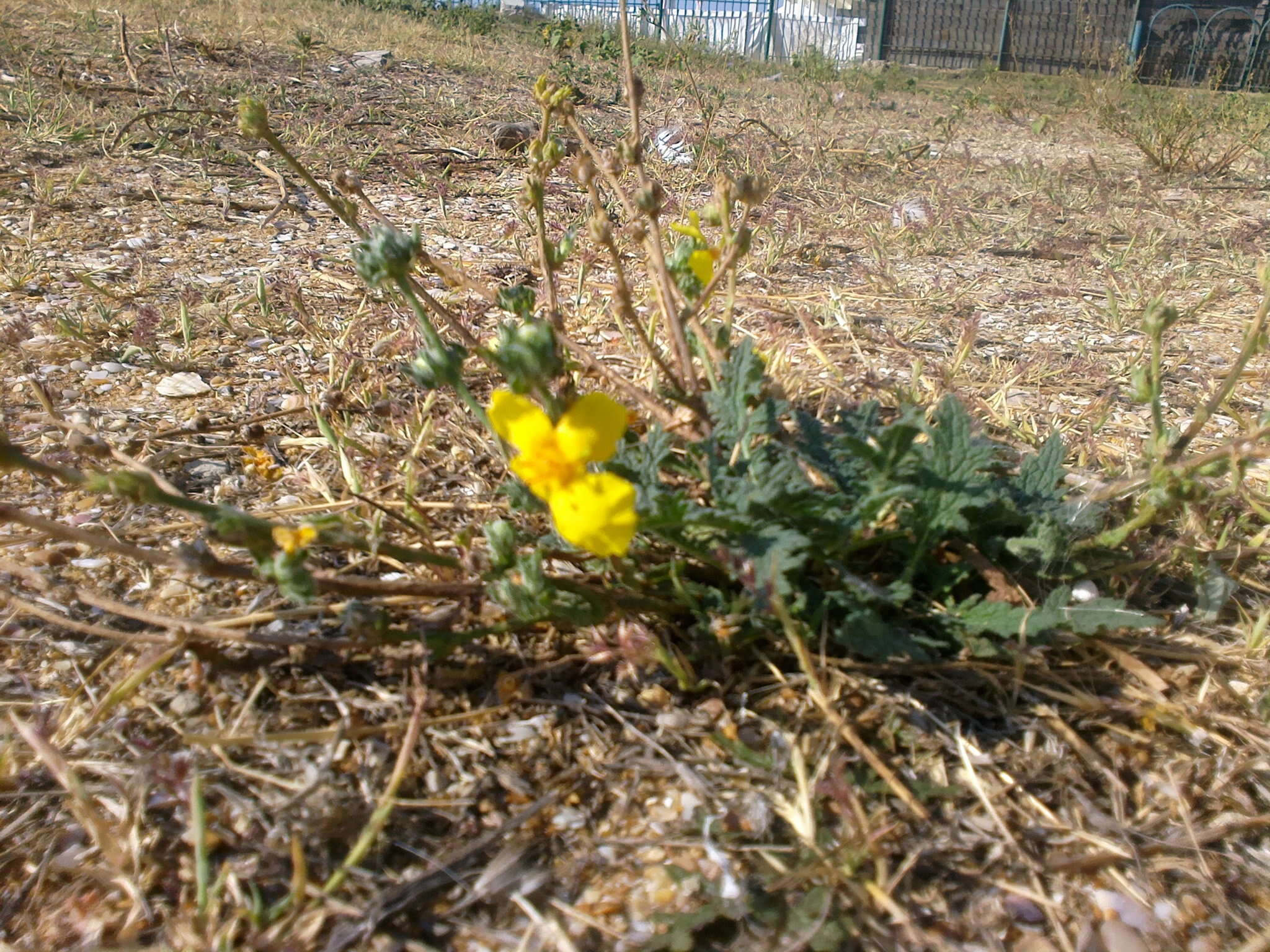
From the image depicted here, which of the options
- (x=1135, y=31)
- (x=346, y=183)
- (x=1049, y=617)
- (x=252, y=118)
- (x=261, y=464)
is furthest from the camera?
(x=1135, y=31)

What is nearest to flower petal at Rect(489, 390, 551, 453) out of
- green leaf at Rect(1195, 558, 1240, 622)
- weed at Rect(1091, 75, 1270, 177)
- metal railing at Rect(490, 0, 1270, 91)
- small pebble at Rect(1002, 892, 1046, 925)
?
small pebble at Rect(1002, 892, 1046, 925)

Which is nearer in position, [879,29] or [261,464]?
[261,464]

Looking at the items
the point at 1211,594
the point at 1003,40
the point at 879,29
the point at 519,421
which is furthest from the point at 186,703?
the point at 879,29

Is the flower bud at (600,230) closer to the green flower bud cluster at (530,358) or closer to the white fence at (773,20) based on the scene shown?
the green flower bud cluster at (530,358)

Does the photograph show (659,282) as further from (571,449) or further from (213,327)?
(213,327)

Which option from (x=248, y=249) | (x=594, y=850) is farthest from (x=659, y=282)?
(x=248, y=249)

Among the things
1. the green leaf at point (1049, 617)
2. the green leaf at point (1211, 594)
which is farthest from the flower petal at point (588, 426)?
the green leaf at point (1211, 594)

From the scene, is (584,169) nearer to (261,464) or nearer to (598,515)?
(598,515)
